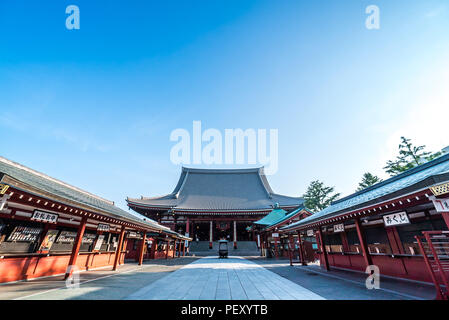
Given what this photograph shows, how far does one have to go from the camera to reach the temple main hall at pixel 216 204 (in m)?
24.5

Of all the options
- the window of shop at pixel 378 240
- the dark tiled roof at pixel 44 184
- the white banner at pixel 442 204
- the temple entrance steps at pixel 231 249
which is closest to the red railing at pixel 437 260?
the white banner at pixel 442 204

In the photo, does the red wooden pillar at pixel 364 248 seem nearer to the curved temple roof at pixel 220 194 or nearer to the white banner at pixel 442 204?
the white banner at pixel 442 204

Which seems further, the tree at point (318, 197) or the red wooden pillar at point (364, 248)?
the tree at point (318, 197)

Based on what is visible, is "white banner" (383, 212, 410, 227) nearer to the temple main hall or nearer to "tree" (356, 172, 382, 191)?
the temple main hall

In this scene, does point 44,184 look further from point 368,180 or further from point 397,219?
point 368,180

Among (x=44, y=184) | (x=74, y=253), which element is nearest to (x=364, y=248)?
(x=74, y=253)

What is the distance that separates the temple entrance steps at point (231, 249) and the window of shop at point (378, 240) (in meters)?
16.1

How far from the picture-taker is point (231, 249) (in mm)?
23656

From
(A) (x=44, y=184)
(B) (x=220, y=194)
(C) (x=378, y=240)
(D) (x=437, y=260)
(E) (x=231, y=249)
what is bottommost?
(E) (x=231, y=249)

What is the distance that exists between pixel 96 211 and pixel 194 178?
98.8 feet

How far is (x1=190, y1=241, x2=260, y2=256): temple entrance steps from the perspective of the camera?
22880mm

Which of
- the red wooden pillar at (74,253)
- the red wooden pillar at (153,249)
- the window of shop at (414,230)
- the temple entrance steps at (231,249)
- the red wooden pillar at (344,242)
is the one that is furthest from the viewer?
the temple entrance steps at (231,249)

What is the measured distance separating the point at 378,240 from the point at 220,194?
25.1m
